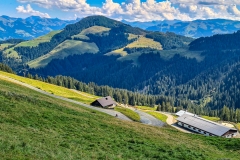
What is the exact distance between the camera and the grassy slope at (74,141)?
27516 millimetres

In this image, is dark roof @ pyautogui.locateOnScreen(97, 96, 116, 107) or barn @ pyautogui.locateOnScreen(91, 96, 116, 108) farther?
dark roof @ pyautogui.locateOnScreen(97, 96, 116, 107)

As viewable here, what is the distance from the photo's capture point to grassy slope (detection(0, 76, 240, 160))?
27.5 metres

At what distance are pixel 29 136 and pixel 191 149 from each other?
957 inches

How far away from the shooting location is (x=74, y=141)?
1368 inches

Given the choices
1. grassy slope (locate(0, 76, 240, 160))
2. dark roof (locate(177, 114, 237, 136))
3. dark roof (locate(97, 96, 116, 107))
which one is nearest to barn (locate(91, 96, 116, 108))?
dark roof (locate(97, 96, 116, 107))

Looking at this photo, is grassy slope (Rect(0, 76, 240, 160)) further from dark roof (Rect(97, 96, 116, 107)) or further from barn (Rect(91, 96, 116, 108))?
dark roof (Rect(97, 96, 116, 107))

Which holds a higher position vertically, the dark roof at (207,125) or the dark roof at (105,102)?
the dark roof at (105,102)

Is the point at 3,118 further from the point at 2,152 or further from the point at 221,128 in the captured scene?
the point at 221,128

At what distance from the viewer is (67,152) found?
94.5 feet

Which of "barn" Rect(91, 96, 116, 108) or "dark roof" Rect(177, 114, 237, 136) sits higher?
"barn" Rect(91, 96, 116, 108)

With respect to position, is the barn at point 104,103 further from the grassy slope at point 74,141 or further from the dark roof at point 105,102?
the grassy slope at point 74,141

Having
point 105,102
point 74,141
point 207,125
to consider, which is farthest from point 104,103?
point 74,141

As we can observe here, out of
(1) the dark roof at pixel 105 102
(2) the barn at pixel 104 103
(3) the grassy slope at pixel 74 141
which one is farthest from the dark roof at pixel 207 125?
(3) the grassy slope at pixel 74 141

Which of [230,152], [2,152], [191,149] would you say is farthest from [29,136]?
[230,152]
